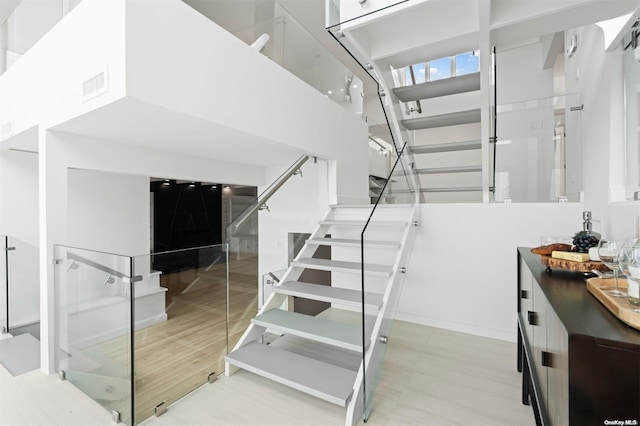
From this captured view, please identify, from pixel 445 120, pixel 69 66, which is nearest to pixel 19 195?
pixel 69 66

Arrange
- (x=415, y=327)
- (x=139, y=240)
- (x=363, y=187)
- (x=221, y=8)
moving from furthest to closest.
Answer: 1. (x=363, y=187)
2. (x=221, y=8)
3. (x=139, y=240)
4. (x=415, y=327)

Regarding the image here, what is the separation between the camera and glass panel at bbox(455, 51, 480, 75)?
322cm

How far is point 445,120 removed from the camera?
335 cm

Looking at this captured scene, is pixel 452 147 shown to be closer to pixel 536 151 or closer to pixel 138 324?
pixel 536 151

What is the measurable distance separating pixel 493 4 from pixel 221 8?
444cm

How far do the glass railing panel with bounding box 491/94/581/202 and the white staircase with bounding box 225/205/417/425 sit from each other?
3.70ft

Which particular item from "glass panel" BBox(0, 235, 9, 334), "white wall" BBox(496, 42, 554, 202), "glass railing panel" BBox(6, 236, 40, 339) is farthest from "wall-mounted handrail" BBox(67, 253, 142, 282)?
"white wall" BBox(496, 42, 554, 202)

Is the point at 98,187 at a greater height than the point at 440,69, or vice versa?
the point at 440,69

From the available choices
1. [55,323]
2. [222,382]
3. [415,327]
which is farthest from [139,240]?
[415,327]

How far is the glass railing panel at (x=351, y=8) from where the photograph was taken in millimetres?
1806

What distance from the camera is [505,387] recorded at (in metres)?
2.38

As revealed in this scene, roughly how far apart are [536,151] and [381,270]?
2394mm

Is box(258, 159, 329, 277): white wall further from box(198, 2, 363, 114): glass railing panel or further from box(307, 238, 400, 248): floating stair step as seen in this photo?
box(198, 2, 363, 114): glass railing panel

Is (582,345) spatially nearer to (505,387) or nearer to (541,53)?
(505,387)
